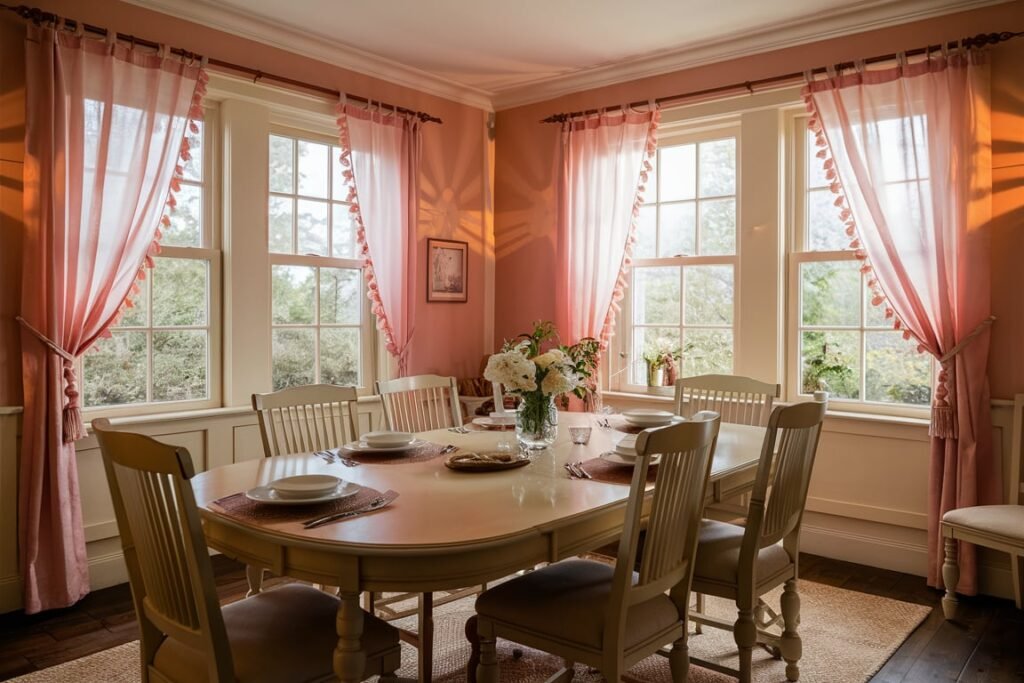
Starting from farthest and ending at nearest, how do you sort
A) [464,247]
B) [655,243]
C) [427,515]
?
[464,247]
[655,243]
[427,515]

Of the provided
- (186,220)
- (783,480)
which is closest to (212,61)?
(186,220)

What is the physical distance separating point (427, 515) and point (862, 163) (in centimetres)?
311

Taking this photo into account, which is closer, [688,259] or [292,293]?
[292,293]

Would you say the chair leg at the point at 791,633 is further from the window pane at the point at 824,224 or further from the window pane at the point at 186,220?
the window pane at the point at 186,220

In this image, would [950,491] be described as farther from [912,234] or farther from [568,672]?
[568,672]

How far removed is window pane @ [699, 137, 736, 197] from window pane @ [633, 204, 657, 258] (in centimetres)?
35

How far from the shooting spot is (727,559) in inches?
98.8

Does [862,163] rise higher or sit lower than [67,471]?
higher

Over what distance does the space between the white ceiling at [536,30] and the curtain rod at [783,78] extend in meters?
0.17

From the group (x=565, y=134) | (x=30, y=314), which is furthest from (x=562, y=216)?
(x=30, y=314)

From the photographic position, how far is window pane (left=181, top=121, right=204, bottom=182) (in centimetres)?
394

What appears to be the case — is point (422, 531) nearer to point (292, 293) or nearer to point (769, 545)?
point (769, 545)

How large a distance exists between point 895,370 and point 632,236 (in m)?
1.67

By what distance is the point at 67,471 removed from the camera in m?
3.30
